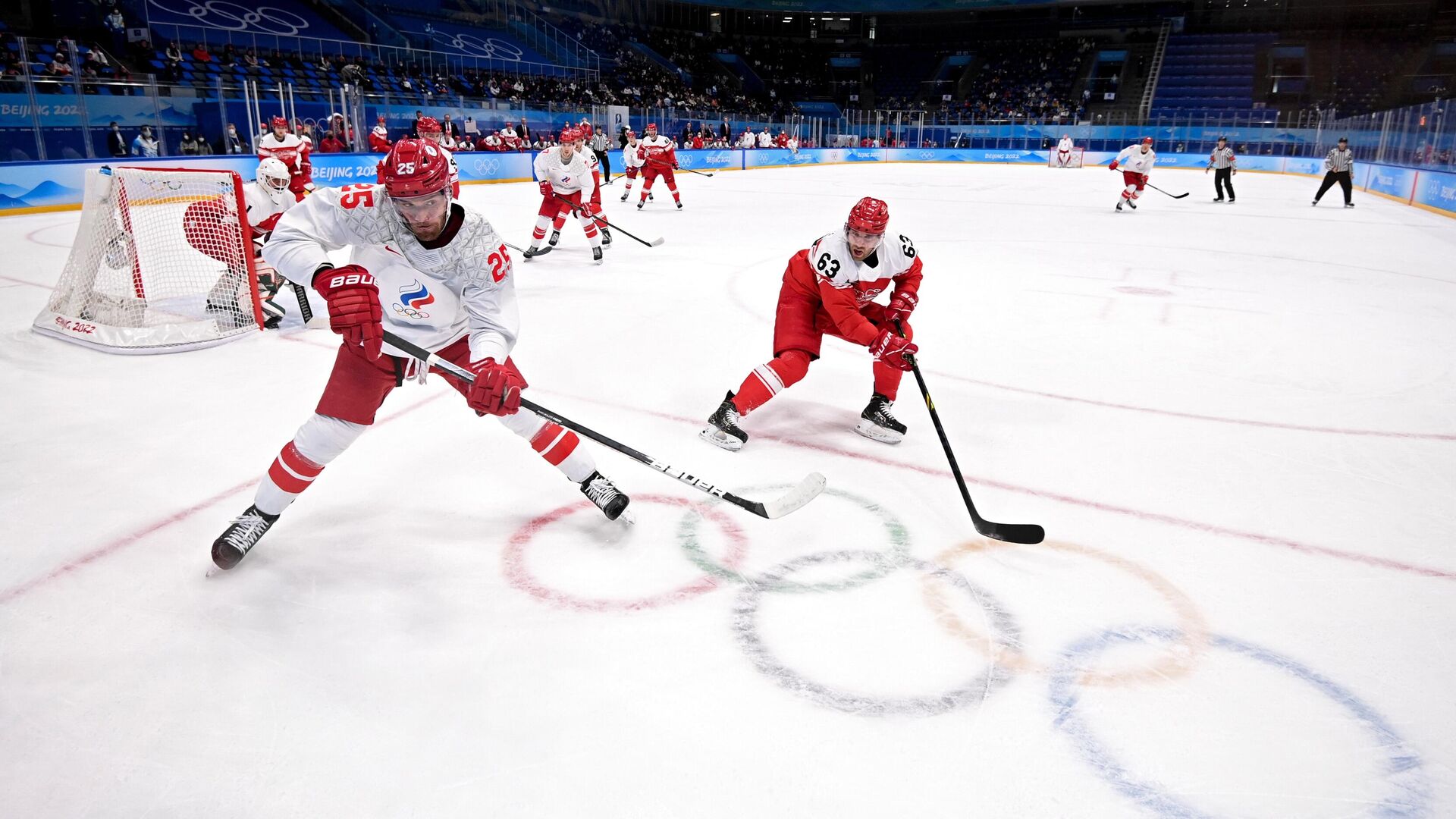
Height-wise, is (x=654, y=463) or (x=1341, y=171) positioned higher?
(x=1341, y=171)

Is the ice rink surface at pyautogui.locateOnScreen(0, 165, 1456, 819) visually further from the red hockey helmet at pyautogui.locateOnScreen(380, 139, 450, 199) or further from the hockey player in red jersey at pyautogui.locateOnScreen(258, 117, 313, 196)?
the hockey player in red jersey at pyautogui.locateOnScreen(258, 117, 313, 196)

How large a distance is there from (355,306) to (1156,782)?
2122mm

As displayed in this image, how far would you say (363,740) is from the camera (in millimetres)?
1796

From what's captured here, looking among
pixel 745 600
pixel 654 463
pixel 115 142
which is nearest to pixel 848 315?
pixel 654 463

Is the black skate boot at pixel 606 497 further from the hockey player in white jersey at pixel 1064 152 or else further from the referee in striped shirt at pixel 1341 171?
the hockey player in white jersey at pixel 1064 152

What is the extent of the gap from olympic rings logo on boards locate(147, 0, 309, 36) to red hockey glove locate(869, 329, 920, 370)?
2024cm

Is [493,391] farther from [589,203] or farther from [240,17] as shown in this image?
[240,17]

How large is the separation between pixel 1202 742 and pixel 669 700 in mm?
1164

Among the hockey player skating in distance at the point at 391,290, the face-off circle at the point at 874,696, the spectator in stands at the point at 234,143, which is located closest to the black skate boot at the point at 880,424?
the face-off circle at the point at 874,696

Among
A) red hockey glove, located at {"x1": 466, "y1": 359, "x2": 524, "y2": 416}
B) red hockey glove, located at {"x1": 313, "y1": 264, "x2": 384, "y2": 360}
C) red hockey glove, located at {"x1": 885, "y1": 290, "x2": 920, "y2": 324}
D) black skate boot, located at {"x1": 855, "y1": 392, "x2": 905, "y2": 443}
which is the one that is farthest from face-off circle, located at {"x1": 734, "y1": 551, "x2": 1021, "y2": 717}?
red hockey glove, located at {"x1": 885, "y1": 290, "x2": 920, "y2": 324}

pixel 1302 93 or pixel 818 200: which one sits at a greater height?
pixel 1302 93

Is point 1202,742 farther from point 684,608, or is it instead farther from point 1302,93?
point 1302,93

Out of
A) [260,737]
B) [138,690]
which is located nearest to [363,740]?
[260,737]

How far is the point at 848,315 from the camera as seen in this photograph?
3404 mm
